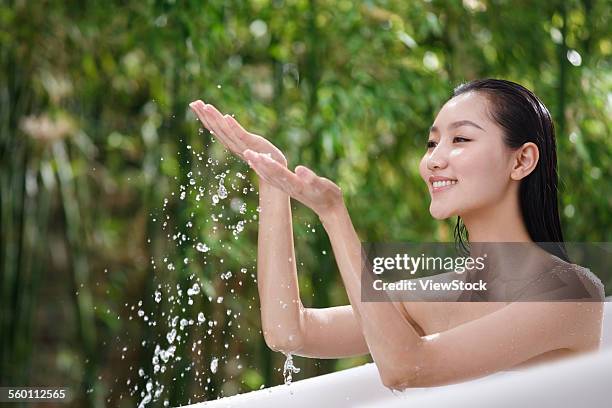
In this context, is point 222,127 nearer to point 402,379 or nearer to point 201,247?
point 402,379

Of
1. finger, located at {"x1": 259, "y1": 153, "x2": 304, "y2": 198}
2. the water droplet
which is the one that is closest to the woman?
finger, located at {"x1": 259, "y1": 153, "x2": 304, "y2": 198}

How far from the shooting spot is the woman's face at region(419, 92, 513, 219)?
47.1 inches

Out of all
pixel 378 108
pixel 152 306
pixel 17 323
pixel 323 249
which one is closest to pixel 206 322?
pixel 152 306

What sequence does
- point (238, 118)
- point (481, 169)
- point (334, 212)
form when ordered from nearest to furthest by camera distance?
point (334, 212) → point (481, 169) → point (238, 118)

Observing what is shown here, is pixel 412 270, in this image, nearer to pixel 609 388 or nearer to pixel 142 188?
pixel 142 188

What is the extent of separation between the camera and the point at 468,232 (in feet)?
4.03

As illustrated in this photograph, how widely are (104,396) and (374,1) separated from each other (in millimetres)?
1255

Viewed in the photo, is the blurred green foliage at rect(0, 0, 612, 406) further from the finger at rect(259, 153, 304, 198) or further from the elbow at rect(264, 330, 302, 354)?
the finger at rect(259, 153, 304, 198)

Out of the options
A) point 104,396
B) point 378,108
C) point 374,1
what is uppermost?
point 374,1

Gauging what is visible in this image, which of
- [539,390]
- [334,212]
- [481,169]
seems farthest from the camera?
[481,169]

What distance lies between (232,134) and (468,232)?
322mm

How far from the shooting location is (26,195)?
93.0 inches

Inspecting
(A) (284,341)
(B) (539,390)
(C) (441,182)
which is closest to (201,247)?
(A) (284,341)

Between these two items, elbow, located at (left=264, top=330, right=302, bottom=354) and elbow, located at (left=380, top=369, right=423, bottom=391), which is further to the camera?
elbow, located at (left=264, top=330, right=302, bottom=354)
